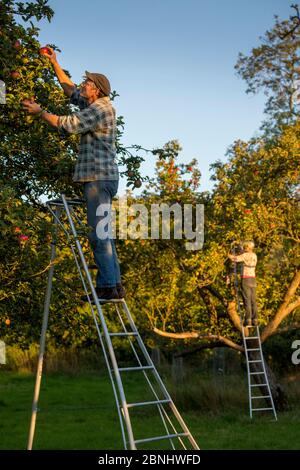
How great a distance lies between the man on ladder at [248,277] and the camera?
15.7 metres

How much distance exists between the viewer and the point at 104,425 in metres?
16.2

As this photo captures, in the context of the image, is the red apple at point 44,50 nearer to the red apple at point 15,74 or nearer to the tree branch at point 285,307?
the red apple at point 15,74

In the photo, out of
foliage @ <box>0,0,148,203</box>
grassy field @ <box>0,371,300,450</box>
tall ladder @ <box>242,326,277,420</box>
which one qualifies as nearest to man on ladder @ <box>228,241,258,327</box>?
tall ladder @ <box>242,326,277,420</box>

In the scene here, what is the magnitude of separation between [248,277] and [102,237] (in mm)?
8638

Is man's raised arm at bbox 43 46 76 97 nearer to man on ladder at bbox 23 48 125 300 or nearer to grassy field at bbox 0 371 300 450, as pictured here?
man on ladder at bbox 23 48 125 300

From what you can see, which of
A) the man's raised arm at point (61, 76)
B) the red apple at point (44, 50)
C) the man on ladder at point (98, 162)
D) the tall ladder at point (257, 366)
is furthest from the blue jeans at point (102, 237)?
the tall ladder at point (257, 366)

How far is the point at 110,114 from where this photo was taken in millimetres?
7871

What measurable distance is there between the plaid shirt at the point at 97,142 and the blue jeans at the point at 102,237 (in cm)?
10

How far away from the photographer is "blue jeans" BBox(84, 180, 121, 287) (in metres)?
7.73

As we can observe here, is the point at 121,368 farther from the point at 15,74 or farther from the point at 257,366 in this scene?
the point at 257,366

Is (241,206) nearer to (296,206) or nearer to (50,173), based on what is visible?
(296,206)

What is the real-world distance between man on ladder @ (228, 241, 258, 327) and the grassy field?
2360 mm

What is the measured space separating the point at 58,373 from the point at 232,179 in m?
13.6
